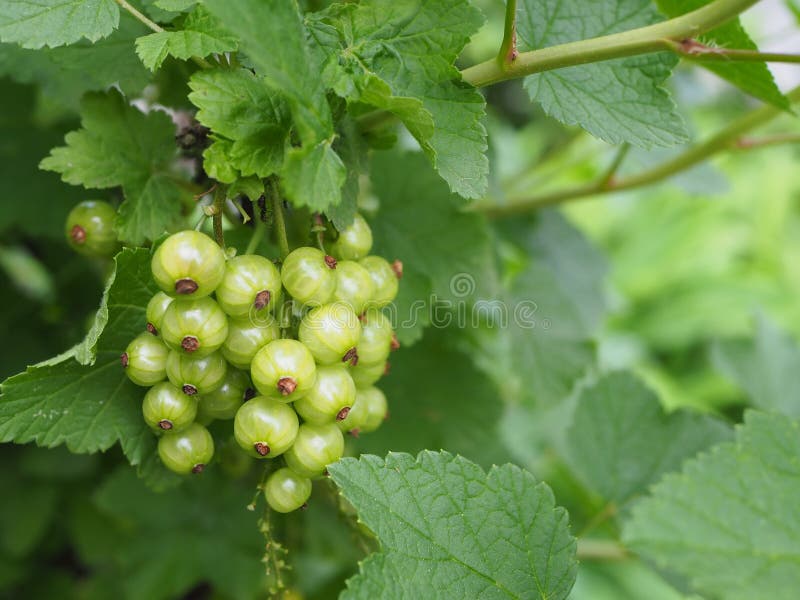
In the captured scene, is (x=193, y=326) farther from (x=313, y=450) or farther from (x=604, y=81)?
(x=604, y=81)

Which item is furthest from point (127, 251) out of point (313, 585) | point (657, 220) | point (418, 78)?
point (657, 220)

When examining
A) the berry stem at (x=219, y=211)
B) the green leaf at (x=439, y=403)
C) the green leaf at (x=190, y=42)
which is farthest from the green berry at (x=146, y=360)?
the green leaf at (x=439, y=403)

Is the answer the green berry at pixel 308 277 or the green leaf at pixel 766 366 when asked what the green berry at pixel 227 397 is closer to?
the green berry at pixel 308 277

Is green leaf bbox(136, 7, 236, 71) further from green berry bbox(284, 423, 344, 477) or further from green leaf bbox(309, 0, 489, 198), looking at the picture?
green berry bbox(284, 423, 344, 477)

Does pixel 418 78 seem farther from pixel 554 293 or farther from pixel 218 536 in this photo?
pixel 218 536

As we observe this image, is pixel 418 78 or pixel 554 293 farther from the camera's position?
pixel 554 293

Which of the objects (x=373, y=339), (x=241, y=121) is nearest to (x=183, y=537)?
(x=373, y=339)

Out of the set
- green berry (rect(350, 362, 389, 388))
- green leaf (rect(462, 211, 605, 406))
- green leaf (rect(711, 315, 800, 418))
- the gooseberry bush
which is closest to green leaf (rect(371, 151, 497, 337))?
the gooseberry bush
